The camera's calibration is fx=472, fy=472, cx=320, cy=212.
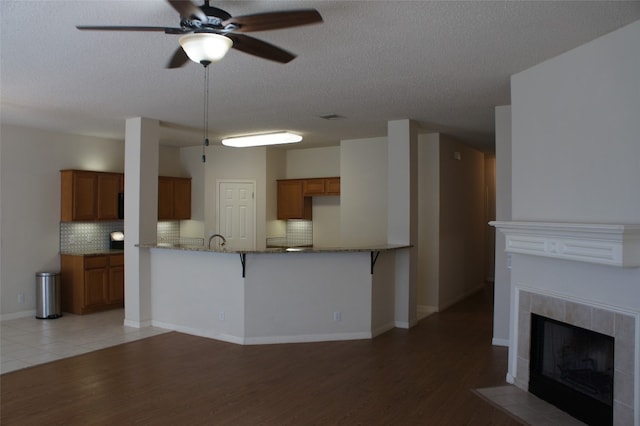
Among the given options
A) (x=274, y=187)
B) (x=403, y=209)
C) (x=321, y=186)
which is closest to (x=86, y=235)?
(x=274, y=187)

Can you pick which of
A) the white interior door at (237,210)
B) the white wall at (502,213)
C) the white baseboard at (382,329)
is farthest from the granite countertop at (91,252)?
the white wall at (502,213)

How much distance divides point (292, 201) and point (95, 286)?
348 cm

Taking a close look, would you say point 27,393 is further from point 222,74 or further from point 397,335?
point 397,335

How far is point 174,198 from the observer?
820cm

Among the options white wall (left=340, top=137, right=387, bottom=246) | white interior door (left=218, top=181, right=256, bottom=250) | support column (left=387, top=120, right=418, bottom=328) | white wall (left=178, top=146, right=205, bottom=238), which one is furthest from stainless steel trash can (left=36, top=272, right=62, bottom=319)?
support column (left=387, top=120, right=418, bottom=328)

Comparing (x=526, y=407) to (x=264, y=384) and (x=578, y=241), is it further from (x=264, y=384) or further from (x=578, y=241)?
(x=264, y=384)

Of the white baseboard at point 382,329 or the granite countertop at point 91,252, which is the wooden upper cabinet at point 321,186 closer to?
the white baseboard at point 382,329

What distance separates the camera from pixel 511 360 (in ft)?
13.3

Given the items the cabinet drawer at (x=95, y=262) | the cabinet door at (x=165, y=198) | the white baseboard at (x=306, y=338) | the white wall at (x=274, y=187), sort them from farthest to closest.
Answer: the white wall at (x=274, y=187) → the cabinet door at (x=165, y=198) → the cabinet drawer at (x=95, y=262) → the white baseboard at (x=306, y=338)

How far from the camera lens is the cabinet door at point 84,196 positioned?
6.80 metres

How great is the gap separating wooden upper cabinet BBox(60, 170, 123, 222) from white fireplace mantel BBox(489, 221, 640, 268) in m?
5.72

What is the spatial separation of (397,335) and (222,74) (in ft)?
11.5

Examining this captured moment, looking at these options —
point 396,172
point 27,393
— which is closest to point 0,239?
point 27,393

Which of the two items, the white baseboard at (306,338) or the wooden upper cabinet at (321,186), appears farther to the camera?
the wooden upper cabinet at (321,186)
